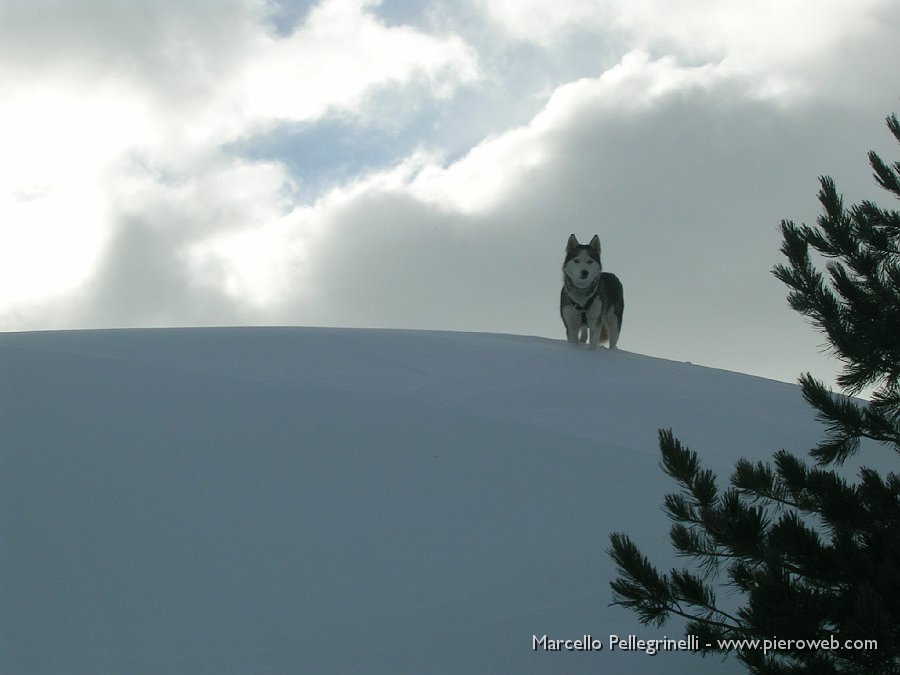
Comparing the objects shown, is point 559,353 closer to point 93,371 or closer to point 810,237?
point 93,371


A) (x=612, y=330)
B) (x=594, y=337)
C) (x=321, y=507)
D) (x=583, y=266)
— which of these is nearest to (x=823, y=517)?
(x=321, y=507)

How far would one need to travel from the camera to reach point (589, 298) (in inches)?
408

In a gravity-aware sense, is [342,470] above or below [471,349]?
below

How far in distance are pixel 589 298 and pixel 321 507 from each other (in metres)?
5.60

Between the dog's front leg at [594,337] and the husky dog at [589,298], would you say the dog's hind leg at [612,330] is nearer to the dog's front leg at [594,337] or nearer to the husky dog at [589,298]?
the husky dog at [589,298]

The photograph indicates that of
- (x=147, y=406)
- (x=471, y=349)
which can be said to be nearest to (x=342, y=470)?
(x=147, y=406)

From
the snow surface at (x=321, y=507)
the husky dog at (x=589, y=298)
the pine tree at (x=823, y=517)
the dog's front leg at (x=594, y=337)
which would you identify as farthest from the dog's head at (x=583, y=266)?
the pine tree at (x=823, y=517)

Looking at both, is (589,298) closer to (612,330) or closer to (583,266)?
(583,266)

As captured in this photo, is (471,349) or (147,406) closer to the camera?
(147,406)

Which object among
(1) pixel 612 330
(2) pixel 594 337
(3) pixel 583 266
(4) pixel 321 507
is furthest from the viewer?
(1) pixel 612 330

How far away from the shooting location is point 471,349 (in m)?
10.3

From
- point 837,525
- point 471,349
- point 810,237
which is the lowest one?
point 837,525

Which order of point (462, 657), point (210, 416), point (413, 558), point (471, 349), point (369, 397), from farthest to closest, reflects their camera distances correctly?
point (471, 349) < point (369, 397) < point (210, 416) < point (413, 558) < point (462, 657)

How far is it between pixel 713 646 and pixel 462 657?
1.16 meters
